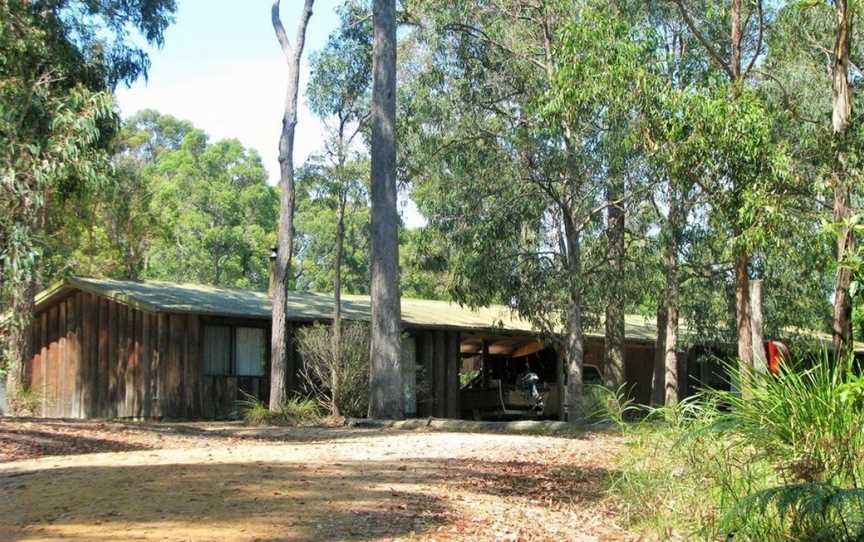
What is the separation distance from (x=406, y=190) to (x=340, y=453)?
812 inches

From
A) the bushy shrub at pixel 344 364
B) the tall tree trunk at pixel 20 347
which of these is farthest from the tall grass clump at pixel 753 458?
the tall tree trunk at pixel 20 347

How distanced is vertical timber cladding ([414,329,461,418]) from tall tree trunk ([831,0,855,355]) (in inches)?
508

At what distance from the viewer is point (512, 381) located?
29172mm

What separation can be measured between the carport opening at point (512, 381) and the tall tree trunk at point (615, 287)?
1654mm

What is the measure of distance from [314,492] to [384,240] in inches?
460

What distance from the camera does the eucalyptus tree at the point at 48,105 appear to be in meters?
15.8

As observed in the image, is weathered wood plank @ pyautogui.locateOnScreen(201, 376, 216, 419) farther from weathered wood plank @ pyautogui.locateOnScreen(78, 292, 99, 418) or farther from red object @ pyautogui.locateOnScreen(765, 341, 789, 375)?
red object @ pyautogui.locateOnScreen(765, 341, 789, 375)

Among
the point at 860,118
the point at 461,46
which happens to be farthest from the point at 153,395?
the point at 860,118

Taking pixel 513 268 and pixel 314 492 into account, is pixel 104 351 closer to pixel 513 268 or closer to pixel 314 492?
pixel 513 268

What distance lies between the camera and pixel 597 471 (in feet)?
36.9

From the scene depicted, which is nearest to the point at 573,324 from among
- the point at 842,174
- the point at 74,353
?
the point at 842,174

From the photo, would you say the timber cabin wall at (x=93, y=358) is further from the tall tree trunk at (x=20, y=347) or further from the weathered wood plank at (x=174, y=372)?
the tall tree trunk at (x=20, y=347)

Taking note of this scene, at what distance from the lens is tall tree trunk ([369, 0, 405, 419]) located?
762 inches

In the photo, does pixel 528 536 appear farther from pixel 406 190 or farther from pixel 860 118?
pixel 406 190
